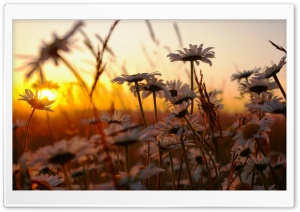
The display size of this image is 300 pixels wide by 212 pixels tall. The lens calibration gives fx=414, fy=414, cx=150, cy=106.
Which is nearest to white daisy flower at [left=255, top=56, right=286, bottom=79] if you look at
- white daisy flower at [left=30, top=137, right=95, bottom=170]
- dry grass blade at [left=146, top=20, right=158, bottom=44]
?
dry grass blade at [left=146, top=20, right=158, bottom=44]

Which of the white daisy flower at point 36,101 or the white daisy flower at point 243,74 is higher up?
the white daisy flower at point 243,74

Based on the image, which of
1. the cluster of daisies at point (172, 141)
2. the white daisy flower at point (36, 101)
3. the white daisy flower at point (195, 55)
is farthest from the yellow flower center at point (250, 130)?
the white daisy flower at point (36, 101)

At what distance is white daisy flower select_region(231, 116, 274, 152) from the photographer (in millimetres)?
1194

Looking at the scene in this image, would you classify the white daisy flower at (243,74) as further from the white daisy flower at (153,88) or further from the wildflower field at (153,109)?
the white daisy flower at (153,88)

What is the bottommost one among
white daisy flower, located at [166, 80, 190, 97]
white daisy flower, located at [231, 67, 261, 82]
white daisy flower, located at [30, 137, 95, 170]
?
white daisy flower, located at [30, 137, 95, 170]

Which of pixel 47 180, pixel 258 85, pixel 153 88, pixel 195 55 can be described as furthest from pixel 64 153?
pixel 258 85

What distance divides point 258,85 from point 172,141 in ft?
1.13

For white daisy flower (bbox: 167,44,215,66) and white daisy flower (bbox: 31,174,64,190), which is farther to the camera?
white daisy flower (bbox: 167,44,215,66)

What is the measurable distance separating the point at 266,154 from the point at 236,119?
0.16 meters

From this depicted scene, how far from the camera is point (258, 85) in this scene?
1295 mm

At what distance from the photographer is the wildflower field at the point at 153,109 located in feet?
3.89

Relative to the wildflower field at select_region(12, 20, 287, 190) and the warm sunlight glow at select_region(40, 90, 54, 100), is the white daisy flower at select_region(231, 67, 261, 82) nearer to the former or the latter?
the wildflower field at select_region(12, 20, 287, 190)

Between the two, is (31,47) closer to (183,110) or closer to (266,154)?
(183,110)
